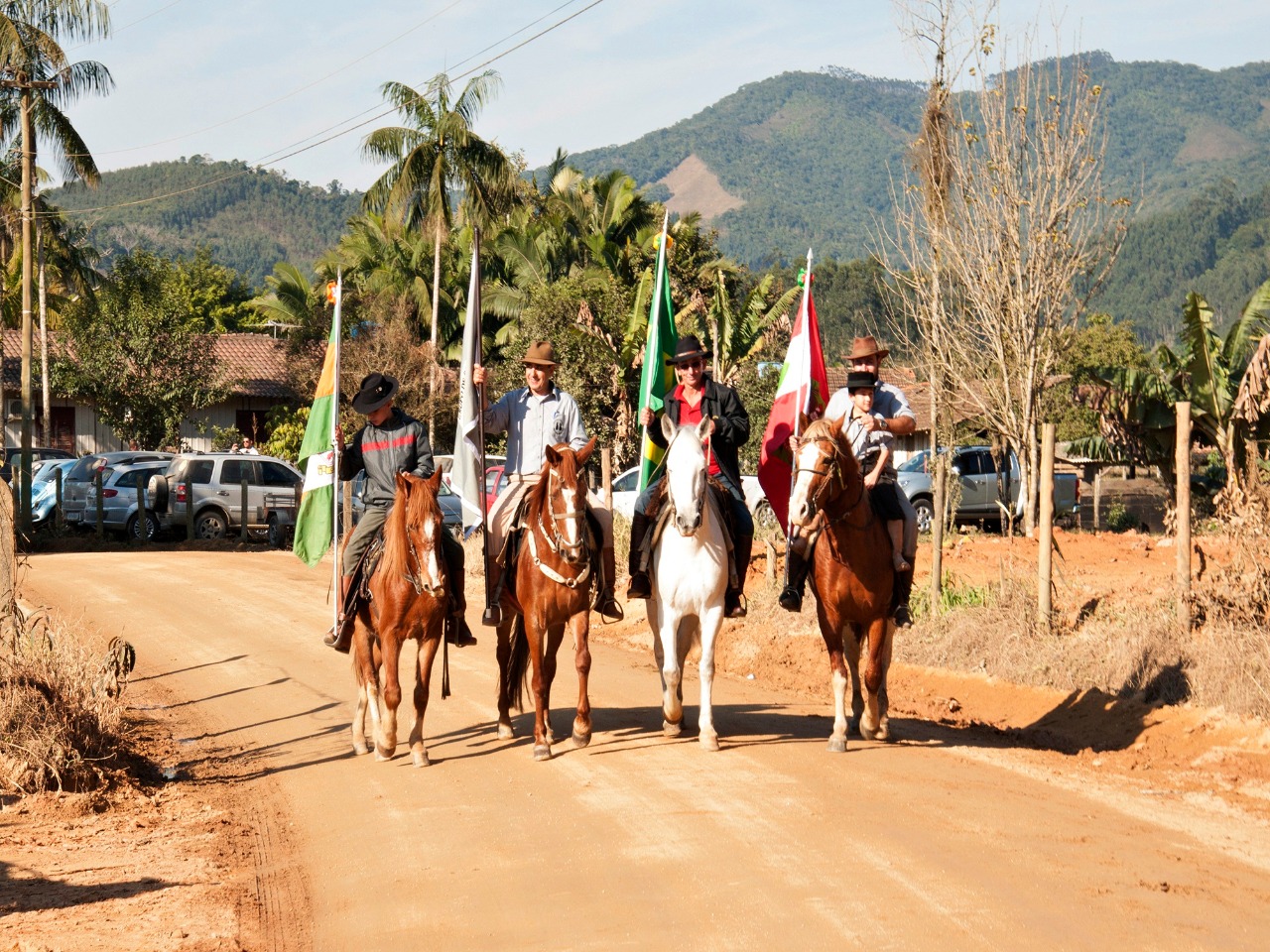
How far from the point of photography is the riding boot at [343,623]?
10.4 metres

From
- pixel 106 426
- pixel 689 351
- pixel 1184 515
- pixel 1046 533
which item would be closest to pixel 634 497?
pixel 1046 533

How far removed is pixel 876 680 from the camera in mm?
10500

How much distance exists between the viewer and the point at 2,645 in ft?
34.0

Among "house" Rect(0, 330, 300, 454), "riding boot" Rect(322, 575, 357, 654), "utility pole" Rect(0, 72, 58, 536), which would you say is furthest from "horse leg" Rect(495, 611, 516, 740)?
"house" Rect(0, 330, 300, 454)

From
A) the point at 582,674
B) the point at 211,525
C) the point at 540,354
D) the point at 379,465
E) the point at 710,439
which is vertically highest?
the point at 540,354

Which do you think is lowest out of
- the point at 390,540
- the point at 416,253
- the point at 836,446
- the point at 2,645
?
the point at 2,645

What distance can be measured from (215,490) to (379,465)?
21.1 meters

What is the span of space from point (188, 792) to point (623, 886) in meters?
4.31

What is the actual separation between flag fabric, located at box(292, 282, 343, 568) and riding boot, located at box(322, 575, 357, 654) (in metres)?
0.74

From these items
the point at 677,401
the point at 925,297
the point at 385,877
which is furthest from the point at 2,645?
the point at 925,297

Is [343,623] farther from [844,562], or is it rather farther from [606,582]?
[844,562]

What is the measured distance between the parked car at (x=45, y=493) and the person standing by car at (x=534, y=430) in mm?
23594

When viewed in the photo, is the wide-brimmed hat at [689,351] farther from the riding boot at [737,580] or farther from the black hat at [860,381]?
the riding boot at [737,580]

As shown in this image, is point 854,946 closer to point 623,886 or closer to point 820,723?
point 623,886
